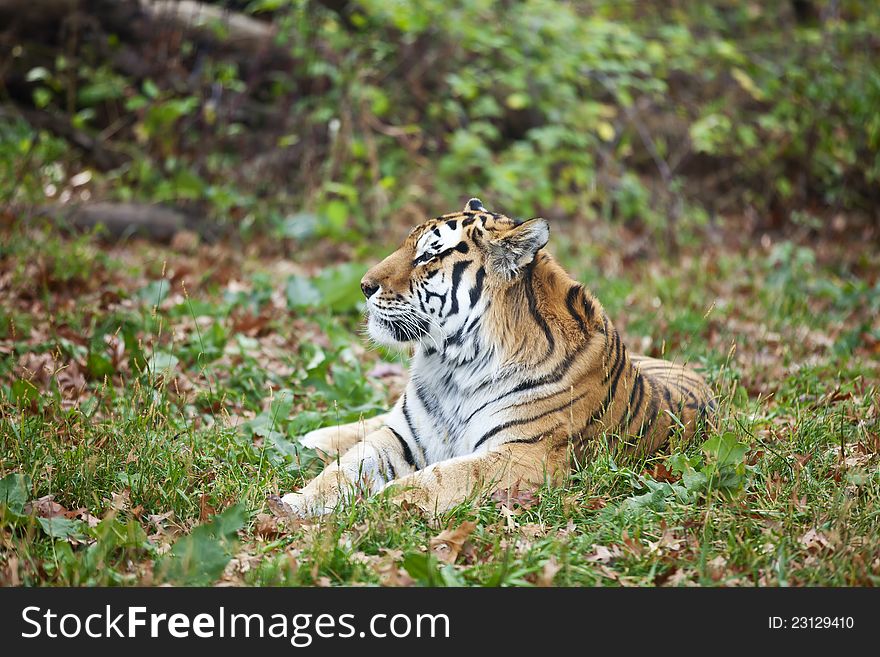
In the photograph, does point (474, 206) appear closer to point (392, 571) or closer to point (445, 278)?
point (445, 278)

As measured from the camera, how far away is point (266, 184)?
900 centimetres

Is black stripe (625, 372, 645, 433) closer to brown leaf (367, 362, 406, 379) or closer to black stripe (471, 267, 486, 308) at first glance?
black stripe (471, 267, 486, 308)

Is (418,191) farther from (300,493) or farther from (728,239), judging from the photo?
(300,493)

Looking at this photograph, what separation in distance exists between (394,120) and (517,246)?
598cm

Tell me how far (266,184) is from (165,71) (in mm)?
1430

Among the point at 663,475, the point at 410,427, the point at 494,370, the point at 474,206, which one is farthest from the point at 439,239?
the point at 663,475

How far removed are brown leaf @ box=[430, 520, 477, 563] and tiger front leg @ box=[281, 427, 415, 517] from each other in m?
0.42

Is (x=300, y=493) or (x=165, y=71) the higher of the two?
(x=165, y=71)

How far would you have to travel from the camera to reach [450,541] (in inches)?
132

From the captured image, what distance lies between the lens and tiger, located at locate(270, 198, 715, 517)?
4.00 metres

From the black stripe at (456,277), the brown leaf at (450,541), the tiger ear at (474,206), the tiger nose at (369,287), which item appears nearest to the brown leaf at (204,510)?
the brown leaf at (450,541)

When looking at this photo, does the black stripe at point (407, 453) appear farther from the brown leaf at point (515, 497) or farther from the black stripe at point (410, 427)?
the brown leaf at point (515, 497)
